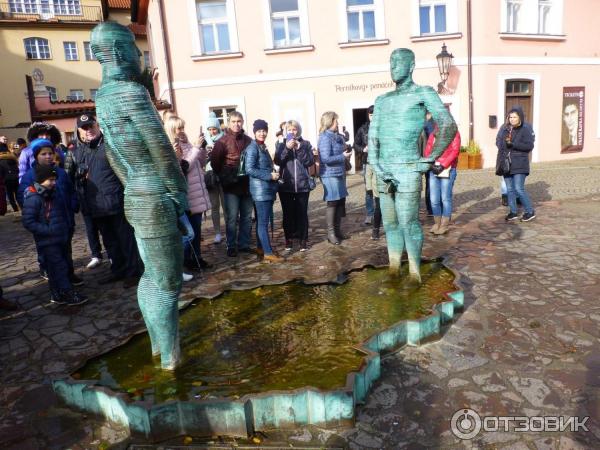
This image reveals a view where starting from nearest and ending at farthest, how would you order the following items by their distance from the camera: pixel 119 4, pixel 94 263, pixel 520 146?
pixel 94 263
pixel 520 146
pixel 119 4

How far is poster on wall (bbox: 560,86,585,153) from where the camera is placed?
53.1 feet

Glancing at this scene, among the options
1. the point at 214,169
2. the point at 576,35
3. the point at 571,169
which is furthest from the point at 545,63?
the point at 214,169

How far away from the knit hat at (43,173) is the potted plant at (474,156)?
1286 centimetres

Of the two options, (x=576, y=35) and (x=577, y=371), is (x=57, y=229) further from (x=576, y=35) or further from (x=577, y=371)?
(x=576, y=35)

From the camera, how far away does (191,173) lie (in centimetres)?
547

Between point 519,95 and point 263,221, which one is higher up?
point 519,95

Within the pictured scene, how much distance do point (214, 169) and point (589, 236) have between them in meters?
4.96

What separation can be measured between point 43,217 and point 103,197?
69cm

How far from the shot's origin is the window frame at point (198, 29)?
565 inches

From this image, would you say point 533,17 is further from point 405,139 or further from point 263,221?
point 405,139

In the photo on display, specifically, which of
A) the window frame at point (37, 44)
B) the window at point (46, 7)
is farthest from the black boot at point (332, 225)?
the window at point (46, 7)

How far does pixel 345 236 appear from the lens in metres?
6.89
